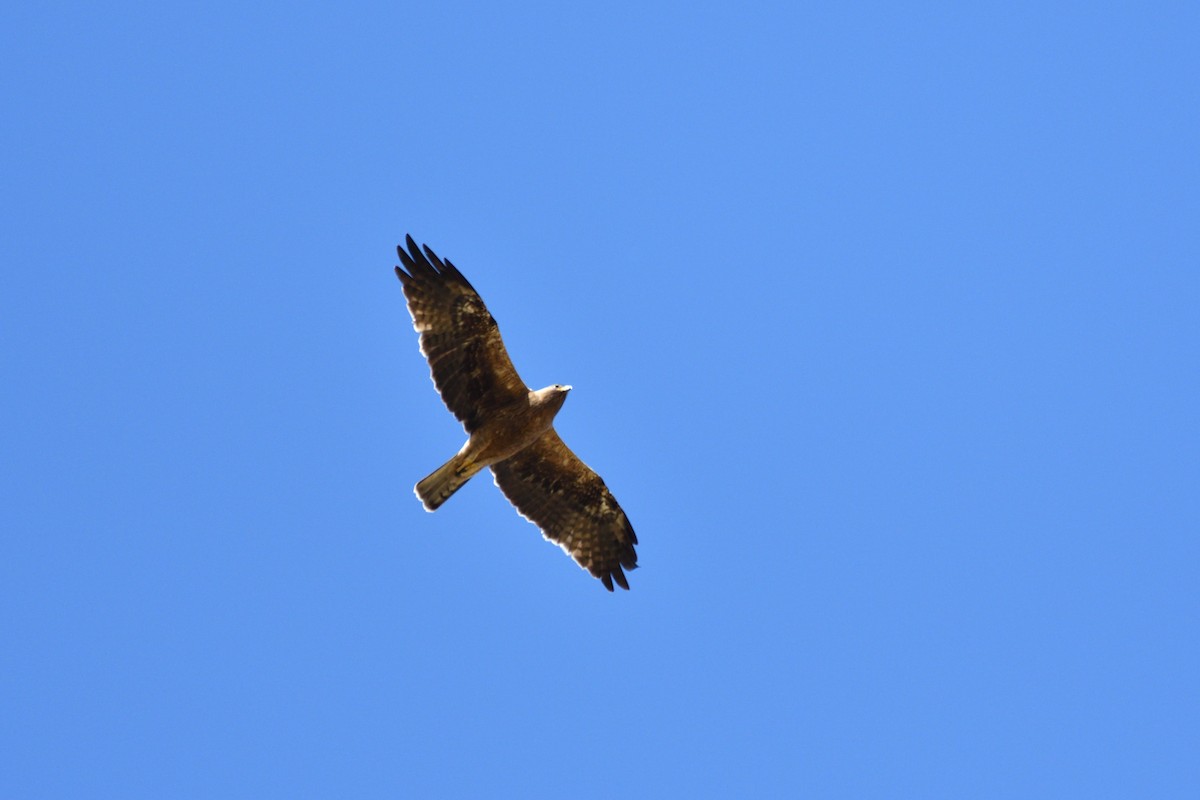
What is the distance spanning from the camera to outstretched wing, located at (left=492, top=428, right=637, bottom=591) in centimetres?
1738

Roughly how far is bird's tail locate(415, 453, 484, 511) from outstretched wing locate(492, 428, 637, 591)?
74cm

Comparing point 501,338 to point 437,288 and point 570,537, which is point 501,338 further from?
point 570,537

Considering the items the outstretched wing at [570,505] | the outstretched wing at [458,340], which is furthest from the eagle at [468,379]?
the outstretched wing at [570,505]

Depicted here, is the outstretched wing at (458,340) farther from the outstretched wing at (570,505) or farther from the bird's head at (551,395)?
the outstretched wing at (570,505)

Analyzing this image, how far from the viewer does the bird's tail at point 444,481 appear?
16.7m

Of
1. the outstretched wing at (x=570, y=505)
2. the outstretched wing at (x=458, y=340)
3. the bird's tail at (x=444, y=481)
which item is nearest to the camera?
the outstretched wing at (x=458, y=340)

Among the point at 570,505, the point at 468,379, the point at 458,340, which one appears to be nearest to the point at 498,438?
the point at 468,379

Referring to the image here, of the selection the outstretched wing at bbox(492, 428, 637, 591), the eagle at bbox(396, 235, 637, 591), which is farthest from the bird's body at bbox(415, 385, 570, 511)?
the outstretched wing at bbox(492, 428, 637, 591)

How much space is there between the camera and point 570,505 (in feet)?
58.4

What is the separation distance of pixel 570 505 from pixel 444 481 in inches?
73.8

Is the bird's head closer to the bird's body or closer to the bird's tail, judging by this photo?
the bird's body

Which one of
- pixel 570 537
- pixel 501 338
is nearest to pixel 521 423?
pixel 501 338

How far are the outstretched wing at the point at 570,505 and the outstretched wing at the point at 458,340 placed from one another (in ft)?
3.23

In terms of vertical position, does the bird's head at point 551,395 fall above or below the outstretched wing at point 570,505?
above
